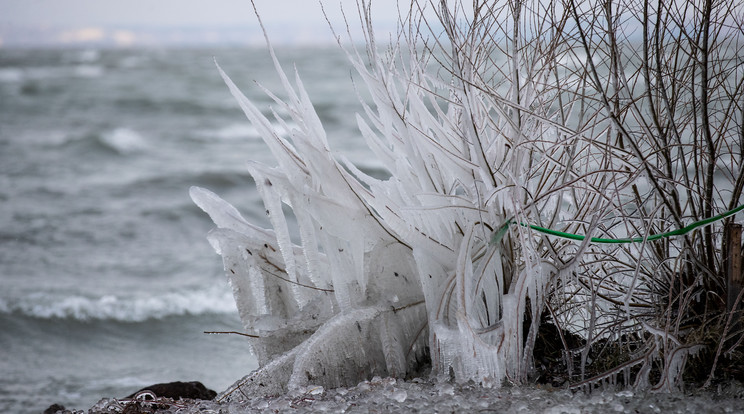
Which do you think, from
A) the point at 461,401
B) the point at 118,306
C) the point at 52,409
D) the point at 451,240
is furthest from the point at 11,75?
the point at 461,401

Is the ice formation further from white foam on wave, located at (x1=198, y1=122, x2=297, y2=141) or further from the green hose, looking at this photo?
white foam on wave, located at (x1=198, y1=122, x2=297, y2=141)

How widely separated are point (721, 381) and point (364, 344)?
1144 mm

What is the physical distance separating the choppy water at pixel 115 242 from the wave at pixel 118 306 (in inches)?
0.6

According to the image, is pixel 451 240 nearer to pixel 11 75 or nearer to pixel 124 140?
pixel 124 140

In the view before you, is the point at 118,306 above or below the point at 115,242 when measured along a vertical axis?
below

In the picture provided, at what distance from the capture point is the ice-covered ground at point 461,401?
201 centimetres

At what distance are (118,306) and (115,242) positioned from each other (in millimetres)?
1982

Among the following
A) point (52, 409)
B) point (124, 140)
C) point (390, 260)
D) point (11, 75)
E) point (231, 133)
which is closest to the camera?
point (390, 260)

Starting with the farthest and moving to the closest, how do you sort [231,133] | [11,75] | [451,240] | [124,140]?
[11,75], [231,133], [124,140], [451,240]

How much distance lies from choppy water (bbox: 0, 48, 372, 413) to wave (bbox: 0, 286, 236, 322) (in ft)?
0.05

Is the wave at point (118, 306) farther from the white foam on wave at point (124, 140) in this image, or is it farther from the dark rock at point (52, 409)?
the white foam on wave at point (124, 140)

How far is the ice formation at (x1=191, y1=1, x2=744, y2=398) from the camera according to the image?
2.19 metres

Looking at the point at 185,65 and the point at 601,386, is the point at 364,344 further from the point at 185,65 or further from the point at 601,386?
the point at 185,65

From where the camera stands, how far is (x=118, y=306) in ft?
17.8
